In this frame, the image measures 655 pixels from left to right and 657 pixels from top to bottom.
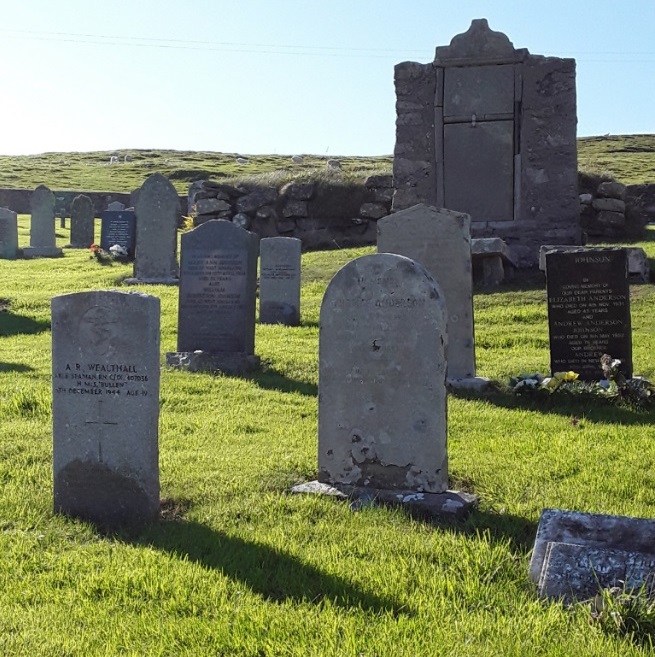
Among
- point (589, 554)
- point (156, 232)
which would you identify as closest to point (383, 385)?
point (589, 554)

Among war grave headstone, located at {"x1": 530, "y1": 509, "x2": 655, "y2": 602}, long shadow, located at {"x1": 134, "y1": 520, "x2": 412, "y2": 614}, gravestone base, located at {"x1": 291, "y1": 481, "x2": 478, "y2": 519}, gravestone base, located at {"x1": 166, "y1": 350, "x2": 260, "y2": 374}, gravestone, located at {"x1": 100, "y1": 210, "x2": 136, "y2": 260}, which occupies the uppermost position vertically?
gravestone, located at {"x1": 100, "y1": 210, "x2": 136, "y2": 260}

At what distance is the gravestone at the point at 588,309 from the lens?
8875 millimetres

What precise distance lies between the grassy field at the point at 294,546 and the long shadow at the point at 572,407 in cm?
3

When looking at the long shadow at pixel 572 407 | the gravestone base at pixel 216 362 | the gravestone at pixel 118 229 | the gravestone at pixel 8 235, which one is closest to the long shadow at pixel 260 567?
the long shadow at pixel 572 407

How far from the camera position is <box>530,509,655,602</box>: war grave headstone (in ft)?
12.4

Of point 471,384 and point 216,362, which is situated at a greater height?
point 216,362

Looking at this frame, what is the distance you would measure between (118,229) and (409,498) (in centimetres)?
1992

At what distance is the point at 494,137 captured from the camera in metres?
15.2

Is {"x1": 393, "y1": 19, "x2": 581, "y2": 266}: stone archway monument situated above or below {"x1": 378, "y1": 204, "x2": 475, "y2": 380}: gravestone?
above

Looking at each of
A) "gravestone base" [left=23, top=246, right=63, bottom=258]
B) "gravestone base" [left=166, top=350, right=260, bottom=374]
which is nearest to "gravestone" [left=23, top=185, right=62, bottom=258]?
"gravestone base" [left=23, top=246, right=63, bottom=258]

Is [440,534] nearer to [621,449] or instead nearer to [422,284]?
[422,284]

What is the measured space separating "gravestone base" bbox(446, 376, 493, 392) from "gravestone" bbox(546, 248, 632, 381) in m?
0.70

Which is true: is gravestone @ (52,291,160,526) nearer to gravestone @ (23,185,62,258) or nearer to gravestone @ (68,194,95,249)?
gravestone @ (23,185,62,258)

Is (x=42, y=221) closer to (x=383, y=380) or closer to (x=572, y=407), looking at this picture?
(x=572, y=407)
